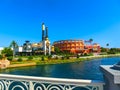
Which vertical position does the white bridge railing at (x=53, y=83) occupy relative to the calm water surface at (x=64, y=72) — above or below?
above

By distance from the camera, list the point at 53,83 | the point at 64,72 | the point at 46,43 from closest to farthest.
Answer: the point at 53,83 → the point at 64,72 → the point at 46,43

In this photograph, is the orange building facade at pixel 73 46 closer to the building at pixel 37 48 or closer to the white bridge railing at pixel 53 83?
the building at pixel 37 48

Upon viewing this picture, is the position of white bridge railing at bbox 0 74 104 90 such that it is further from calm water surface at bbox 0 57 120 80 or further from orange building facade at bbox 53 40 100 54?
orange building facade at bbox 53 40 100 54

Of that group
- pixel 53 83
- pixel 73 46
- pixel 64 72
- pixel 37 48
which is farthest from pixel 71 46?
pixel 53 83

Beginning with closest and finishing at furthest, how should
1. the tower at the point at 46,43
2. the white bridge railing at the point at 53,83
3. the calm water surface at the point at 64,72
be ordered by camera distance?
the white bridge railing at the point at 53,83 → the calm water surface at the point at 64,72 → the tower at the point at 46,43

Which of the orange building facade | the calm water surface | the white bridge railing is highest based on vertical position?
the orange building facade

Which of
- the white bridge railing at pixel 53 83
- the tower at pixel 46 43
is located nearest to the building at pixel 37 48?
the tower at pixel 46 43

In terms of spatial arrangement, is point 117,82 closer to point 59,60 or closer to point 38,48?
point 59,60

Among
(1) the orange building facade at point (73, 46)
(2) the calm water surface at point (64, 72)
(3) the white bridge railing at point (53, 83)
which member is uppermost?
(1) the orange building facade at point (73, 46)

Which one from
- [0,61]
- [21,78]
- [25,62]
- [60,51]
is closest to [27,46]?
[60,51]

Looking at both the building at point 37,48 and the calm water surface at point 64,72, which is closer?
the calm water surface at point 64,72

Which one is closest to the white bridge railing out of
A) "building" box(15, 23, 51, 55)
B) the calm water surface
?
the calm water surface

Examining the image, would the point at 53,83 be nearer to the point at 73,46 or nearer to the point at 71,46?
the point at 71,46

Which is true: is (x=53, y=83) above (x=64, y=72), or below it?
above
